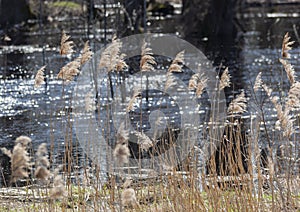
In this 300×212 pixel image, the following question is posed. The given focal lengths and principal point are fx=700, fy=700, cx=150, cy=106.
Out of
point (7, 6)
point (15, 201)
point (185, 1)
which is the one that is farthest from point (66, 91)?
point (7, 6)

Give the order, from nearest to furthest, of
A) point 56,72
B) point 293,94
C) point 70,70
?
point 293,94 < point 70,70 < point 56,72

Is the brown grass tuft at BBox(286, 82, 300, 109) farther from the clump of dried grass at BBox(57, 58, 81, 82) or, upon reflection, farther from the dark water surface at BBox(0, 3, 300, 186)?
the clump of dried grass at BBox(57, 58, 81, 82)

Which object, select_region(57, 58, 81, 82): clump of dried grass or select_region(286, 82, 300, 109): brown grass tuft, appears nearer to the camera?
select_region(286, 82, 300, 109): brown grass tuft

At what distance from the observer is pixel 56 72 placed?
16.1 m

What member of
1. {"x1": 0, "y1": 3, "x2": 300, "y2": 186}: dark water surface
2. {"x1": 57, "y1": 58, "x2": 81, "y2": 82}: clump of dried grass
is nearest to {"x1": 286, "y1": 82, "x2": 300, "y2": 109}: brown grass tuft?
{"x1": 0, "y1": 3, "x2": 300, "y2": 186}: dark water surface

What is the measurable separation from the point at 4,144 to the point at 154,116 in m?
2.54

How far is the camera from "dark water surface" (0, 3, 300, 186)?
10.5m

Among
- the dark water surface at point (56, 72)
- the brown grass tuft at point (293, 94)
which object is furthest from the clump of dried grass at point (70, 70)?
the brown grass tuft at point (293, 94)

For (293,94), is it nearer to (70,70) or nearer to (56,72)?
(70,70)

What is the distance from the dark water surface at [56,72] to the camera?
10477 millimetres

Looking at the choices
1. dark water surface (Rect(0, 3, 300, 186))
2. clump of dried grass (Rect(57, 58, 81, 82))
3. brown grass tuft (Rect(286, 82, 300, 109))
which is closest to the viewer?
brown grass tuft (Rect(286, 82, 300, 109))

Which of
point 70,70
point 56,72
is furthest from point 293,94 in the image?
point 56,72

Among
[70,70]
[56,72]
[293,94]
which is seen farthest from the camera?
[56,72]

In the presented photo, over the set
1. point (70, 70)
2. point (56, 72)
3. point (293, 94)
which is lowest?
point (293, 94)
